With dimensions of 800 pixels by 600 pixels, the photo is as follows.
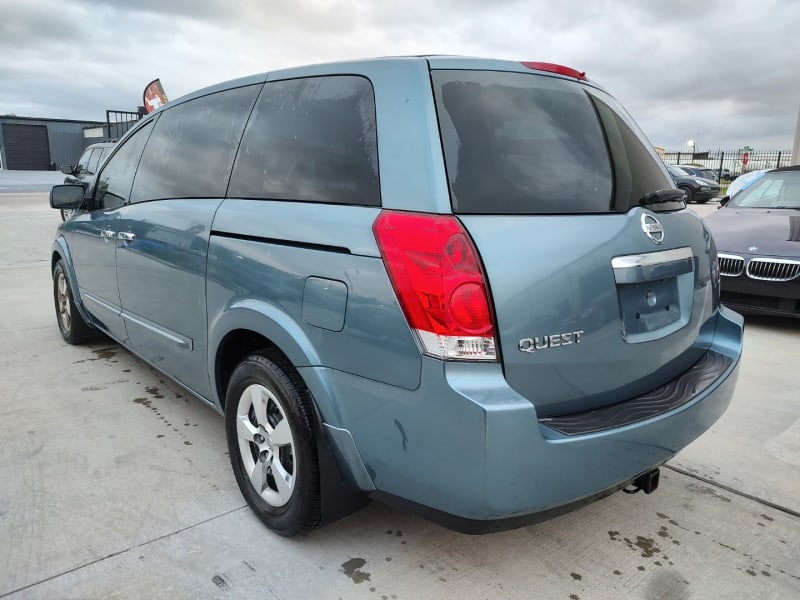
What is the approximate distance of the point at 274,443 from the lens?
229 cm

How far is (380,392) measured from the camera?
1.83 metres

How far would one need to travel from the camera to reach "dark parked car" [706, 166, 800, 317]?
17.6 feet

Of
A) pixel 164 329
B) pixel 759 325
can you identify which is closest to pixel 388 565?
pixel 164 329

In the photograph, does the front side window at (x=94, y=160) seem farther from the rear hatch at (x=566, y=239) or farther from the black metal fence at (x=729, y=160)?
the black metal fence at (x=729, y=160)

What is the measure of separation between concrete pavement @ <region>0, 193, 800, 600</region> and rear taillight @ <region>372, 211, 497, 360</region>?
95cm

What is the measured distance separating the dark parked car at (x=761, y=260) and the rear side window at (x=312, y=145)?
15.8 ft

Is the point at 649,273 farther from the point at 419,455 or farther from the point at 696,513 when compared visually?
the point at 696,513

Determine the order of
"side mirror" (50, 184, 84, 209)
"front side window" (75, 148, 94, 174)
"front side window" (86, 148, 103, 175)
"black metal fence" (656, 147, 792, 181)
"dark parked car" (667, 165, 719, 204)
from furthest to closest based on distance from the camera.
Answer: "black metal fence" (656, 147, 792, 181), "dark parked car" (667, 165, 719, 204), "front side window" (75, 148, 94, 174), "front side window" (86, 148, 103, 175), "side mirror" (50, 184, 84, 209)

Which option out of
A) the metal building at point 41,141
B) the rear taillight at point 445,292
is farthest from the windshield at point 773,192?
the metal building at point 41,141

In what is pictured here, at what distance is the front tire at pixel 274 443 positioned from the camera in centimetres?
211

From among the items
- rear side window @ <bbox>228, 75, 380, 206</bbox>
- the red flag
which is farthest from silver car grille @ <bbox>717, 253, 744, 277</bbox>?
the red flag

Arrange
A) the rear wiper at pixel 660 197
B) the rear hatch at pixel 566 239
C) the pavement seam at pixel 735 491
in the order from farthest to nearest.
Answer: the pavement seam at pixel 735 491 → the rear wiper at pixel 660 197 → the rear hatch at pixel 566 239

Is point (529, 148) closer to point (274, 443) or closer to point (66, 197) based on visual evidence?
point (274, 443)

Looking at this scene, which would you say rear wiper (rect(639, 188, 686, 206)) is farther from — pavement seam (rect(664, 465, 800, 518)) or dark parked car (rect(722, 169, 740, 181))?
dark parked car (rect(722, 169, 740, 181))
